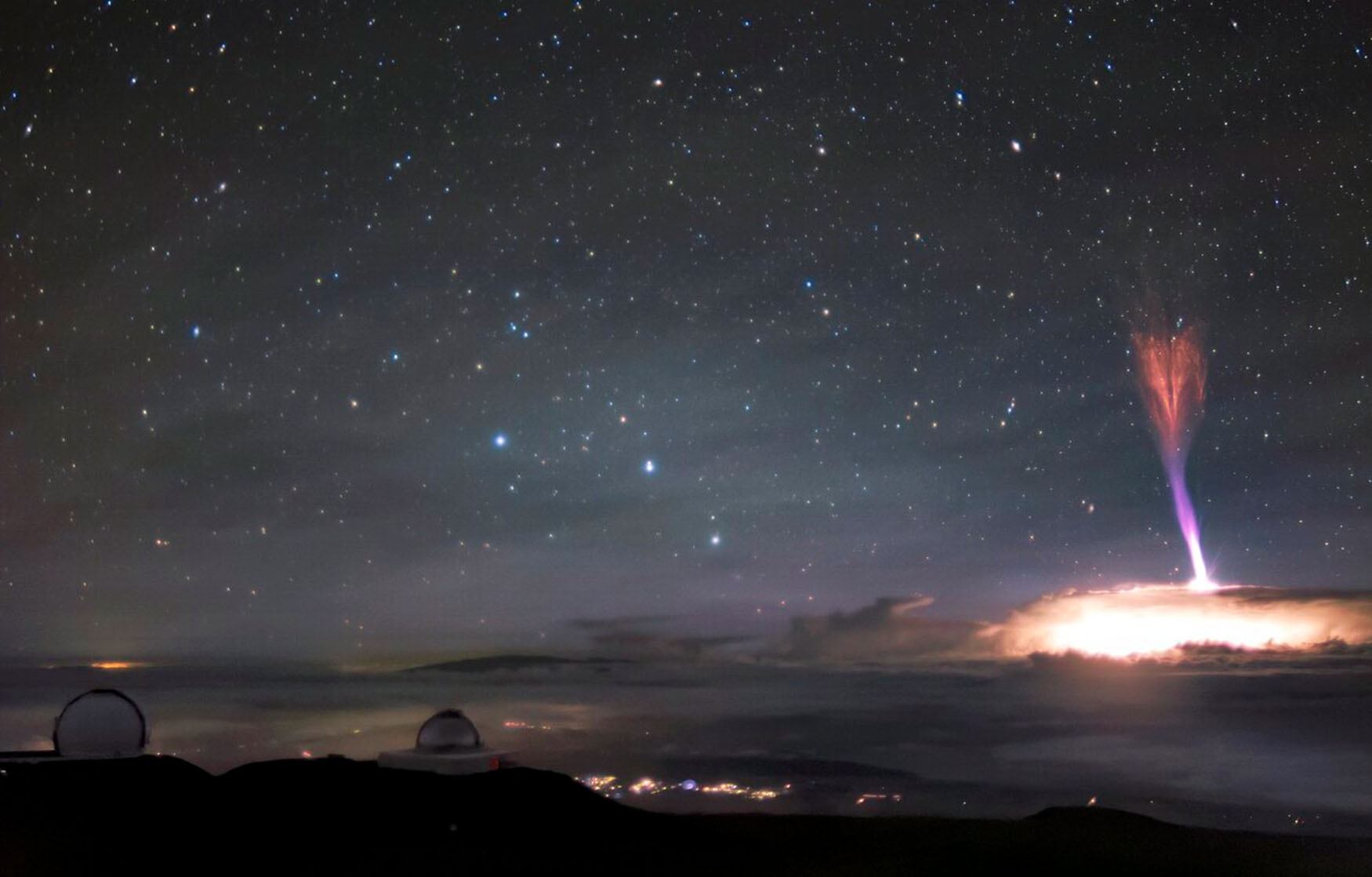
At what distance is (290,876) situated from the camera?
12.4 meters

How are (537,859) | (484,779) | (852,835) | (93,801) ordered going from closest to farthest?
(537,859)
(93,801)
(484,779)
(852,835)

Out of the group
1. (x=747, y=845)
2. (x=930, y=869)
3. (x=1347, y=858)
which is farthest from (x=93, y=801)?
(x=1347, y=858)

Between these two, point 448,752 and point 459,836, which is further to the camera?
point 448,752

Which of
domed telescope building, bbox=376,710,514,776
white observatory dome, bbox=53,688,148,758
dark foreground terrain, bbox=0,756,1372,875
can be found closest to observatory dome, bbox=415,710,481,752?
domed telescope building, bbox=376,710,514,776

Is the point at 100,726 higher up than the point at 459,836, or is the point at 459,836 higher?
the point at 100,726

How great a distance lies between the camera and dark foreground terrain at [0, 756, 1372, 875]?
1288cm

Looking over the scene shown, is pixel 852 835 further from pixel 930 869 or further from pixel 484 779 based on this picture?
pixel 484 779

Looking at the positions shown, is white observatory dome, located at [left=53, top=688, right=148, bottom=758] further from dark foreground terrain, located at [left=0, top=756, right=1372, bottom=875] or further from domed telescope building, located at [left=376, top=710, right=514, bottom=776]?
domed telescope building, located at [left=376, top=710, right=514, bottom=776]

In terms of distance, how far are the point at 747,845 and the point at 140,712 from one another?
10628 mm

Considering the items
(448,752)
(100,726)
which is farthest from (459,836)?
(100,726)

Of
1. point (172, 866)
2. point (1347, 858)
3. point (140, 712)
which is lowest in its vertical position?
point (1347, 858)

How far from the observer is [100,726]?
18719 mm

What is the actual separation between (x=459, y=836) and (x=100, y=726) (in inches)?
323

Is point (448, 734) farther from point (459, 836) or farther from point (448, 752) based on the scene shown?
point (459, 836)
